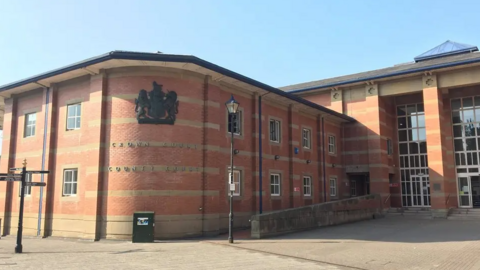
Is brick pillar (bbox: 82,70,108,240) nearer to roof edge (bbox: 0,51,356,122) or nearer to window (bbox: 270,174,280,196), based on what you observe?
roof edge (bbox: 0,51,356,122)

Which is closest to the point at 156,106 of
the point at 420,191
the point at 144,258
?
the point at 144,258

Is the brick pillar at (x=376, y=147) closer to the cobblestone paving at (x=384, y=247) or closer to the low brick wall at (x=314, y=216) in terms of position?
the low brick wall at (x=314, y=216)

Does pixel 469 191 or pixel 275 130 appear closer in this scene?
pixel 275 130

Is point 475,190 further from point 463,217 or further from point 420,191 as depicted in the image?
point 463,217

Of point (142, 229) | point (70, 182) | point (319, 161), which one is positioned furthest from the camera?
point (319, 161)

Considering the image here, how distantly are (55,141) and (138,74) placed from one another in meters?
5.93

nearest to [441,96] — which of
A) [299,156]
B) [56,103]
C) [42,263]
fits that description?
[299,156]

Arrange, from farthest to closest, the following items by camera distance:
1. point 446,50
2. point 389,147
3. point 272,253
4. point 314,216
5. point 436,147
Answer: point 446,50, point 389,147, point 436,147, point 314,216, point 272,253

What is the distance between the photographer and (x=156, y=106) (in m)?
16.7

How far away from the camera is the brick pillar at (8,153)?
67.6 feet

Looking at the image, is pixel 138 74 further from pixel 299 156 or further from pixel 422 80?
pixel 422 80

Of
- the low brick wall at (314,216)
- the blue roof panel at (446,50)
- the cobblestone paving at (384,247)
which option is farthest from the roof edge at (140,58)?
the blue roof panel at (446,50)

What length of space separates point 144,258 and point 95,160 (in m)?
6.61

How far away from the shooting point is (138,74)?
16.9m
